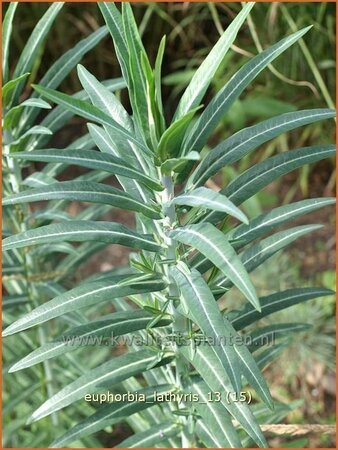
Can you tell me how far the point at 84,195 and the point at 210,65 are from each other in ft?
0.80

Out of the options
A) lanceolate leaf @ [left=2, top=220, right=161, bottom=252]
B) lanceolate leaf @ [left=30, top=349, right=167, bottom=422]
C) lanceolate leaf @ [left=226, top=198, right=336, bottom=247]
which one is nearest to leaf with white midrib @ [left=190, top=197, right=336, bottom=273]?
lanceolate leaf @ [left=226, top=198, right=336, bottom=247]

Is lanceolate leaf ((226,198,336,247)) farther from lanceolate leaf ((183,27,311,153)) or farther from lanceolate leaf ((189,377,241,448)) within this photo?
lanceolate leaf ((189,377,241,448))

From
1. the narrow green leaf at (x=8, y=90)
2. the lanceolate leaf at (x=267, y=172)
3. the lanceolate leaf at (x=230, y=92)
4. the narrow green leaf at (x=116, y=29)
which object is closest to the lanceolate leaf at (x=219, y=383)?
the lanceolate leaf at (x=267, y=172)

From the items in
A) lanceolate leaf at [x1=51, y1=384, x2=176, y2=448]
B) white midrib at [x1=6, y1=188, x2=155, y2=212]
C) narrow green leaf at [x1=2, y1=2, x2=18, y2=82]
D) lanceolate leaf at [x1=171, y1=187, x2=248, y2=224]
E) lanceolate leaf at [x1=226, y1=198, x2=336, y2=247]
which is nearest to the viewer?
lanceolate leaf at [x1=171, y1=187, x2=248, y2=224]

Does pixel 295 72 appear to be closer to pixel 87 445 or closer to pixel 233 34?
pixel 87 445

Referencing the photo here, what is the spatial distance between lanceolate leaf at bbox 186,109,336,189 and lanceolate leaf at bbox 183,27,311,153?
31 mm

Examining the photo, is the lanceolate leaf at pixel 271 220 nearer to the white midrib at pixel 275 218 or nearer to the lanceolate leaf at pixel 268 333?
the white midrib at pixel 275 218

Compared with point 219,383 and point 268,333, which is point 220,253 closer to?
point 219,383

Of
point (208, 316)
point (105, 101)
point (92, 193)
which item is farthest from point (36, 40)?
point (208, 316)

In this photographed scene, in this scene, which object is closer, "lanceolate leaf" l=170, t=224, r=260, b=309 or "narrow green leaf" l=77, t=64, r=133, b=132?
"lanceolate leaf" l=170, t=224, r=260, b=309

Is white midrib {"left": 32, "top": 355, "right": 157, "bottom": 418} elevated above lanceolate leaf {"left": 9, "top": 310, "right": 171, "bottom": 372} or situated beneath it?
situated beneath

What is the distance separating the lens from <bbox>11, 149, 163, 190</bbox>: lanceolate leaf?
0.90m

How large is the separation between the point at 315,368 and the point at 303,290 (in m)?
1.49

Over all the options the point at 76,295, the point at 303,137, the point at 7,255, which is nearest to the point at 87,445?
the point at 7,255
